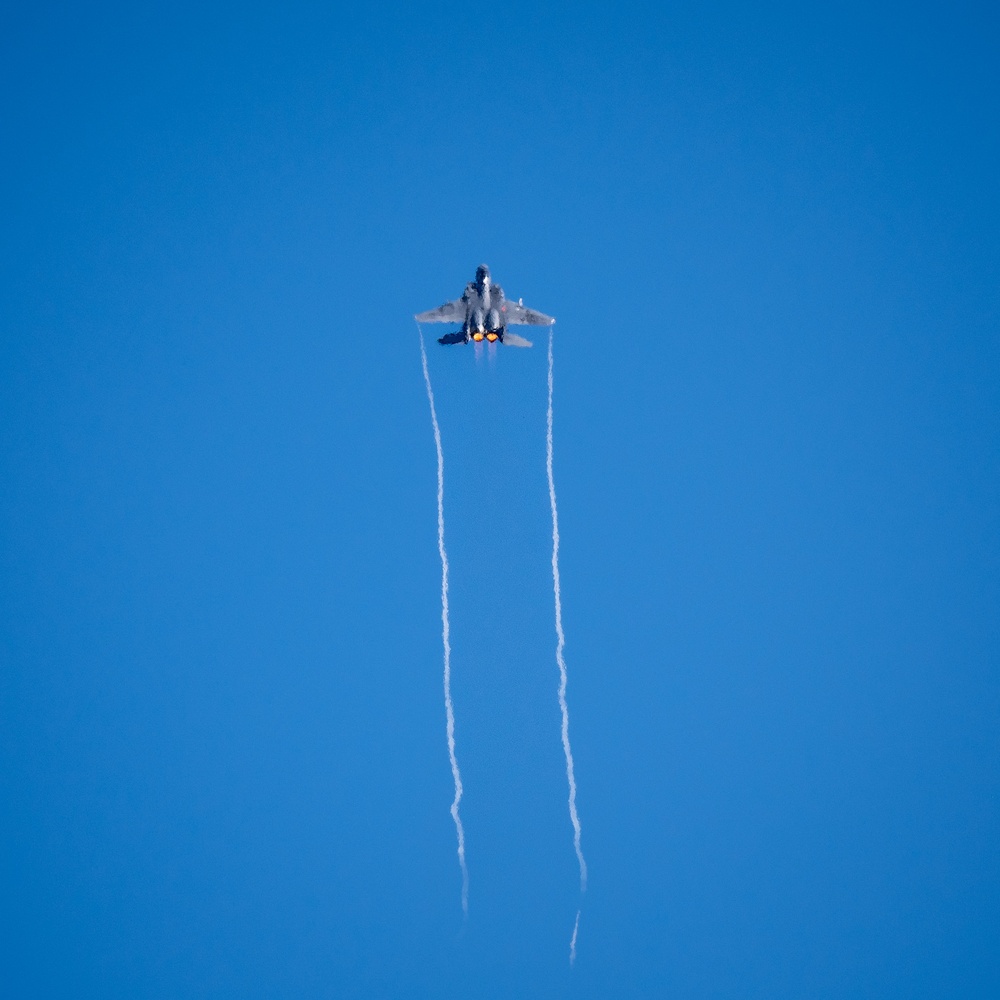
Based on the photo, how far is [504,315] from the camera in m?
25.2

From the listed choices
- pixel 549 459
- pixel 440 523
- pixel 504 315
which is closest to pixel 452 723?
pixel 440 523

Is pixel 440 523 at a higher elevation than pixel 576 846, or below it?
higher

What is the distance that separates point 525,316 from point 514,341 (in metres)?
0.71

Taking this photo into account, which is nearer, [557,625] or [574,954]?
[574,954]

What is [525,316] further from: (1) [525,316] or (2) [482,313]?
(2) [482,313]

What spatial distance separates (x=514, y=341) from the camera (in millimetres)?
26484

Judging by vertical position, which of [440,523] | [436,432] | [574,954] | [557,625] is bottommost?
[574,954]

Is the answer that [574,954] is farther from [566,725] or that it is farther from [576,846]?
[566,725]

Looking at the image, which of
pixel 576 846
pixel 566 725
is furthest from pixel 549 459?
pixel 576 846

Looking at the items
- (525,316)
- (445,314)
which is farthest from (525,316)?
(445,314)

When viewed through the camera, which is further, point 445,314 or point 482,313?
point 445,314

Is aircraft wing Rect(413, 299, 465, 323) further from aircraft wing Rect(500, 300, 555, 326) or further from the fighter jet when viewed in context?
aircraft wing Rect(500, 300, 555, 326)

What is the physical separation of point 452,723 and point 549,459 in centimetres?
642

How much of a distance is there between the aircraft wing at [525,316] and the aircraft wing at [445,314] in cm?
115
